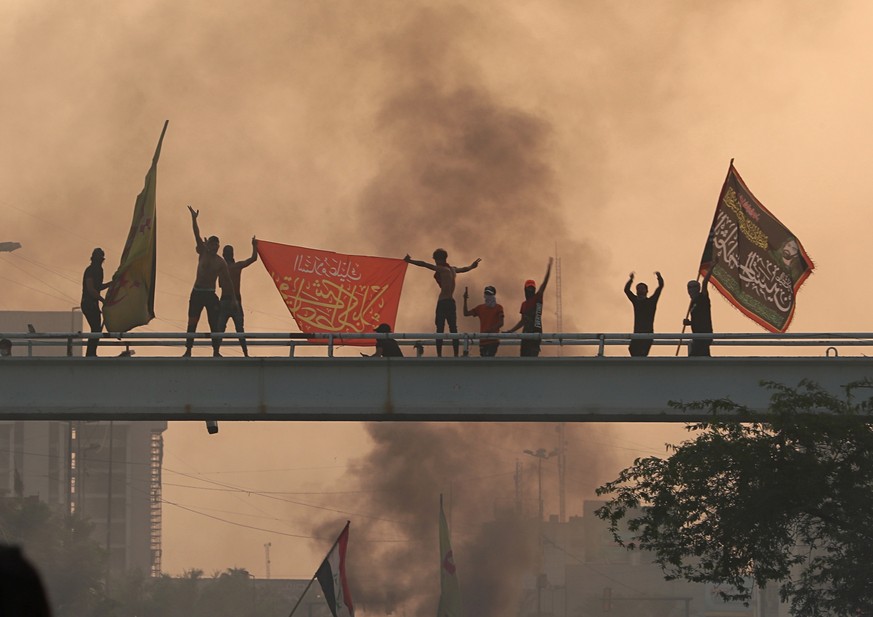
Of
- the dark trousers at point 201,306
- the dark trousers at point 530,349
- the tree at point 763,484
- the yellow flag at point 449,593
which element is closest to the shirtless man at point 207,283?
the dark trousers at point 201,306

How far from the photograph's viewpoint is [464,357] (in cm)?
2364

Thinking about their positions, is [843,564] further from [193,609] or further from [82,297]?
[193,609]

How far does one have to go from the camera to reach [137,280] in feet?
79.8

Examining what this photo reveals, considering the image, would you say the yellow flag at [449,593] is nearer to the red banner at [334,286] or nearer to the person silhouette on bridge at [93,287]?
the red banner at [334,286]

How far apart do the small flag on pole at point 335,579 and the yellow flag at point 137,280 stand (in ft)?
18.1

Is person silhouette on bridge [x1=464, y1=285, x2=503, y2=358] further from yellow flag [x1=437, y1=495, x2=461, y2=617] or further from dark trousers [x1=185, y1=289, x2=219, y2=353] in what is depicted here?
yellow flag [x1=437, y1=495, x2=461, y2=617]

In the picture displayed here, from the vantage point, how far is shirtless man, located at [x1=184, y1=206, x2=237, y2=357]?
934 inches

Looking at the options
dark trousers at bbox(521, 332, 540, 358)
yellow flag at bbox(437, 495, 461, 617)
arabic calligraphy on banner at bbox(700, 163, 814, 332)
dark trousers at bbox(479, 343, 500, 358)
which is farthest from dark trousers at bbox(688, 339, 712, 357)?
yellow flag at bbox(437, 495, 461, 617)

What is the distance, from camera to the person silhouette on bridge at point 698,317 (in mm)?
24203

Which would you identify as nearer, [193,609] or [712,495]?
[712,495]

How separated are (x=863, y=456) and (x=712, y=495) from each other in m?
2.17

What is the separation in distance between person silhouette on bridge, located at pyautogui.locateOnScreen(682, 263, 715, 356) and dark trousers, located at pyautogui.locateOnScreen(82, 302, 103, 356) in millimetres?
8464

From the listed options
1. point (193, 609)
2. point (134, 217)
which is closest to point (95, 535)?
point (193, 609)

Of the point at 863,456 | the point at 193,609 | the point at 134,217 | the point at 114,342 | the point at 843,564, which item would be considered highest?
the point at 134,217
